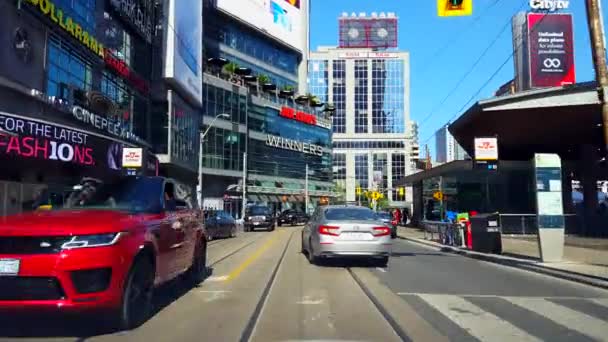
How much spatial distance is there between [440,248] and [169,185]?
16620mm

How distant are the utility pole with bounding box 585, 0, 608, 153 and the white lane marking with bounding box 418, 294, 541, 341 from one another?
6.52 metres

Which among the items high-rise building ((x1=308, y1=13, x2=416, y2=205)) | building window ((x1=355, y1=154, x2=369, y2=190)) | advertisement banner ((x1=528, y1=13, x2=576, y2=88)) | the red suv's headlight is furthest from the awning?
building window ((x1=355, y1=154, x2=369, y2=190))

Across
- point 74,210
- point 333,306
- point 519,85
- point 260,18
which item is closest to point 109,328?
point 74,210

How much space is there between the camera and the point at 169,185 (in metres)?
9.24

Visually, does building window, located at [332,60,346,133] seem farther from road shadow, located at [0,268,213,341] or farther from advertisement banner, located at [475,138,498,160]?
road shadow, located at [0,268,213,341]

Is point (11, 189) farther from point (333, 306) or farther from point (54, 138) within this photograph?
point (333, 306)

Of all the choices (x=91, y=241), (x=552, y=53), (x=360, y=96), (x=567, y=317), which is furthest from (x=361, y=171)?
(x=91, y=241)

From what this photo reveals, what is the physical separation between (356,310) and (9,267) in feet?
15.3

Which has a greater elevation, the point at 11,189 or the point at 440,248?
the point at 11,189

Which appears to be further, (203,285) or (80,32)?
(80,32)

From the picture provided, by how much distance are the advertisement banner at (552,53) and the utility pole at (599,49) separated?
54.7 metres

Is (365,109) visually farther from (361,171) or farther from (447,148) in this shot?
(447,148)

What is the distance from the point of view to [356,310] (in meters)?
8.70

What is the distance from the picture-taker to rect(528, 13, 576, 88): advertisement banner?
65.3m
